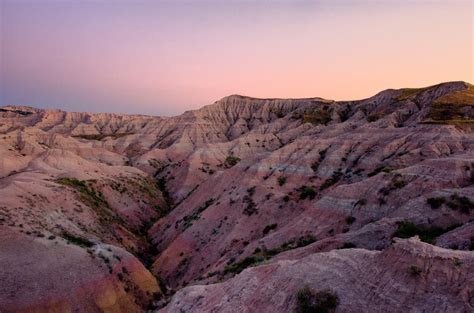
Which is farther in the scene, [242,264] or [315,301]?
[242,264]

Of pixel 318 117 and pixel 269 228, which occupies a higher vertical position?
pixel 318 117

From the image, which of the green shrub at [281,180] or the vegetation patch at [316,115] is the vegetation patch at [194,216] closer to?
the green shrub at [281,180]

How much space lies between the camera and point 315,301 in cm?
1256

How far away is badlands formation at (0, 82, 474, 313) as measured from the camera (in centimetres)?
1278

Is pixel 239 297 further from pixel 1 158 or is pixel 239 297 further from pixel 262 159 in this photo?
pixel 1 158

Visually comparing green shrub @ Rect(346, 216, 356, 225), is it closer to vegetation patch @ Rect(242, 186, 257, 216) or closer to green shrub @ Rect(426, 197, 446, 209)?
green shrub @ Rect(426, 197, 446, 209)

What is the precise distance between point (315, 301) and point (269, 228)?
24.5m

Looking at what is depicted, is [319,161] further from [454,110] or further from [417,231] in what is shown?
[417,231]

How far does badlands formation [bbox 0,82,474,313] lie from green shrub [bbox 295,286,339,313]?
48 mm

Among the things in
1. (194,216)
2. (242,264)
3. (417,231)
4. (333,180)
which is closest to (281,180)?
(333,180)

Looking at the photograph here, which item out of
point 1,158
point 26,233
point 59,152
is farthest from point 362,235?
point 59,152

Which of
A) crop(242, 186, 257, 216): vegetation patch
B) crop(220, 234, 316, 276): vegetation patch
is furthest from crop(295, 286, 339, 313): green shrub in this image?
crop(242, 186, 257, 216): vegetation patch

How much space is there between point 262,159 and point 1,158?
42641 mm

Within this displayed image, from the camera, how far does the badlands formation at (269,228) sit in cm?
1278
